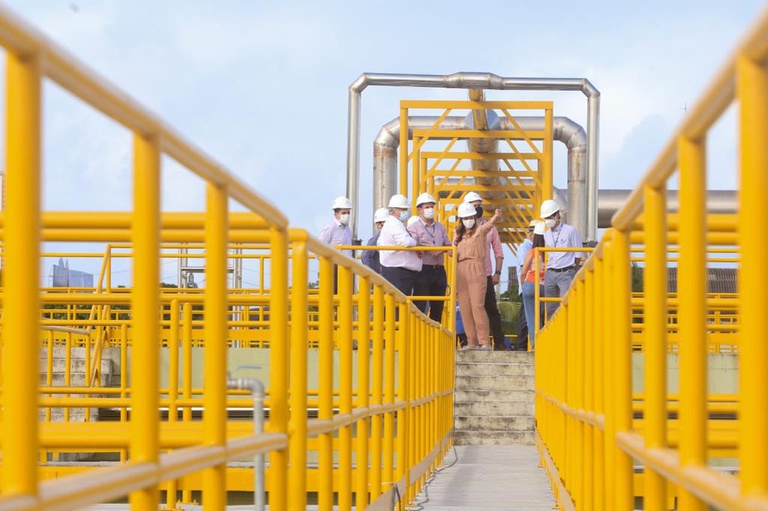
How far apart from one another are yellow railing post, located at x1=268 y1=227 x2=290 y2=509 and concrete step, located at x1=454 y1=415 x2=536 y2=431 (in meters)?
11.4

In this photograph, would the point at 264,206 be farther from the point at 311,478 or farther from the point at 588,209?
the point at 588,209

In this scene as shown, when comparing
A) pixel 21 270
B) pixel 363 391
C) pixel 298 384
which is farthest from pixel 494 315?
pixel 21 270

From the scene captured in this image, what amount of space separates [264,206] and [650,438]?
1108 millimetres

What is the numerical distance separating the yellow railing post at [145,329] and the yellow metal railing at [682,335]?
94cm

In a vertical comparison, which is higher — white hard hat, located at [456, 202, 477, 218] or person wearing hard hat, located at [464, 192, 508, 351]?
white hard hat, located at [456, 202, 477, 218]

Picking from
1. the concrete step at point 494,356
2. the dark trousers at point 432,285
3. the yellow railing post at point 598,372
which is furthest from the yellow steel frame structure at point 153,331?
the concrete step at point 494,356

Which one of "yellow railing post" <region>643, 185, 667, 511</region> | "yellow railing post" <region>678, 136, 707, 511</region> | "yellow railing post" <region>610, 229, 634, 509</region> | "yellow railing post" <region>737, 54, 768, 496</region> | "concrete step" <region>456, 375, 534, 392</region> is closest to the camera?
"yellow railing post" <region>737, 54, 768, 496</region>

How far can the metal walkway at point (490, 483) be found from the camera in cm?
910

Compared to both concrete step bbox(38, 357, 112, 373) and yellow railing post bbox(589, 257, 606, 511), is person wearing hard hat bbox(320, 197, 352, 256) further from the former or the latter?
yellow railing post bbox(589, 257, 606, 511)

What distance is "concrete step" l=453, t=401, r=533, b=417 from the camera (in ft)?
49.6

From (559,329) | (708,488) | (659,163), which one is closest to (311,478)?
(559,329)

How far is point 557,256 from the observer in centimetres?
1502

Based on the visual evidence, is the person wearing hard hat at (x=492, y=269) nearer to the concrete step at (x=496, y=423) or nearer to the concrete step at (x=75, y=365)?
the concrete step at (x=496, y=423)

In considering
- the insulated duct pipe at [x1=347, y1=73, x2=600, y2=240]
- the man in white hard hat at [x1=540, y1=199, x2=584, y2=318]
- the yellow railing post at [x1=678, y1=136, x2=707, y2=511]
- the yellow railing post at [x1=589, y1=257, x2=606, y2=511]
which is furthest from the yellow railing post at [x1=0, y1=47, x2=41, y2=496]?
the insulated duct pipe at [x1=347, y1=73, x2=600, y2=240]
